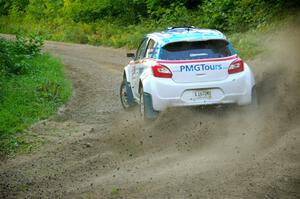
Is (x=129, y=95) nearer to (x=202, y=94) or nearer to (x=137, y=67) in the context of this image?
(x=137, y=67)

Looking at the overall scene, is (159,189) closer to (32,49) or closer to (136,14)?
(32,49)

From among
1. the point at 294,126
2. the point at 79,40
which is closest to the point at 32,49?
the point at 79,40

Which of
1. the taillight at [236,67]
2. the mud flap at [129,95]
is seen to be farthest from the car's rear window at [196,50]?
the mud flap at [129,95]

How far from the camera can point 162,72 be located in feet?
34.7

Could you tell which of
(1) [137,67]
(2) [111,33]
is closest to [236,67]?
(1) [137,67]

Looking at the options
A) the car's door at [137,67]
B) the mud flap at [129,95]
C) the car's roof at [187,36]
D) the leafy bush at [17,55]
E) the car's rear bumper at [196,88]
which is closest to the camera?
the car's rear bumper at [196,88]

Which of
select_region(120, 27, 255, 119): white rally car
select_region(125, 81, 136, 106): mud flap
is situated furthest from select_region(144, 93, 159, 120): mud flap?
select_region(125, 81, 136, 106): mud flap

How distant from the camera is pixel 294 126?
9.60 meters

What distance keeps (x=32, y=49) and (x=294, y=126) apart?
15973 mm

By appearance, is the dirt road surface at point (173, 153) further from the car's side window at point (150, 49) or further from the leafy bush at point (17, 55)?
the leafy bush at point (17, 55)

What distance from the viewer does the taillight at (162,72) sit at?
10547 mm

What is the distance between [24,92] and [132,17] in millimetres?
21312

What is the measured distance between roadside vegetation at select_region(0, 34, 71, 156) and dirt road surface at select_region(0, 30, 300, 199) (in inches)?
16.9

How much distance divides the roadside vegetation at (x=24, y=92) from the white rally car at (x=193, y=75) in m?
2.47
